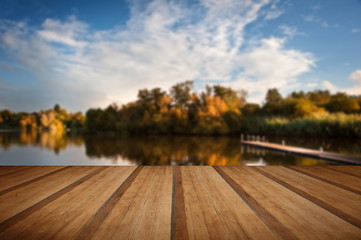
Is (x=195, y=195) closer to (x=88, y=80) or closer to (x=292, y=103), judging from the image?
(x=292, y=103)

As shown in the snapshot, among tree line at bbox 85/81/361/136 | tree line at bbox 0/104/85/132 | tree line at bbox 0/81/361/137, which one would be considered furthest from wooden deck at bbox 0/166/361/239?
tree line at bbox 0/104/85/132

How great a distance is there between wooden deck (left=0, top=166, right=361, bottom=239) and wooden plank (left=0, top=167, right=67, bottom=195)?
0.04 ft

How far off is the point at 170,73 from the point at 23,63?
1923 cm

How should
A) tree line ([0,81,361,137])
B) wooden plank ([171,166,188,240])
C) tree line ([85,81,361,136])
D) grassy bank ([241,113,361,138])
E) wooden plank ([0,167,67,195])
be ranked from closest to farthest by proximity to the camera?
wooden plank ([171,166,188,240])
wooden plank ([0,167,67,195])
grassy bank ([241,113,361,138])
tree line ([0,81,361,137])
tree line ([85,81,361,136])

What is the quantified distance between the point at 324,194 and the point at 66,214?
85.4 inches

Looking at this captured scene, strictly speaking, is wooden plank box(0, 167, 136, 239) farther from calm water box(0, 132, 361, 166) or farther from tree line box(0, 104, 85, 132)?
tree line box(0, 104, 85, 132)

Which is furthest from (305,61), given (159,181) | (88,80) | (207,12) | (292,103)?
(88,80)

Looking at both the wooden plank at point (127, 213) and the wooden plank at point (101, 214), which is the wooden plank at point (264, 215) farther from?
the wooden plank at point (101, 214)

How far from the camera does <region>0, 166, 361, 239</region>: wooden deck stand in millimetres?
1225

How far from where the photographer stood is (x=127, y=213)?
1466mm

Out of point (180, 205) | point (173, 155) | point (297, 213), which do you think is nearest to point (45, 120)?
point (173, 155)

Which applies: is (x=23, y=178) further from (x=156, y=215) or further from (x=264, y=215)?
(x=264, y=215)

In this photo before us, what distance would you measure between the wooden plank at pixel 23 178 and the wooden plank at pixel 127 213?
1184 millimetres

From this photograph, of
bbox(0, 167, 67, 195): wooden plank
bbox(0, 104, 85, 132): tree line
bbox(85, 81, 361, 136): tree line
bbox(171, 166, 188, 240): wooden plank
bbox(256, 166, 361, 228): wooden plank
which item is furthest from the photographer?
bbox(0, 104, 85, 132): tree line
